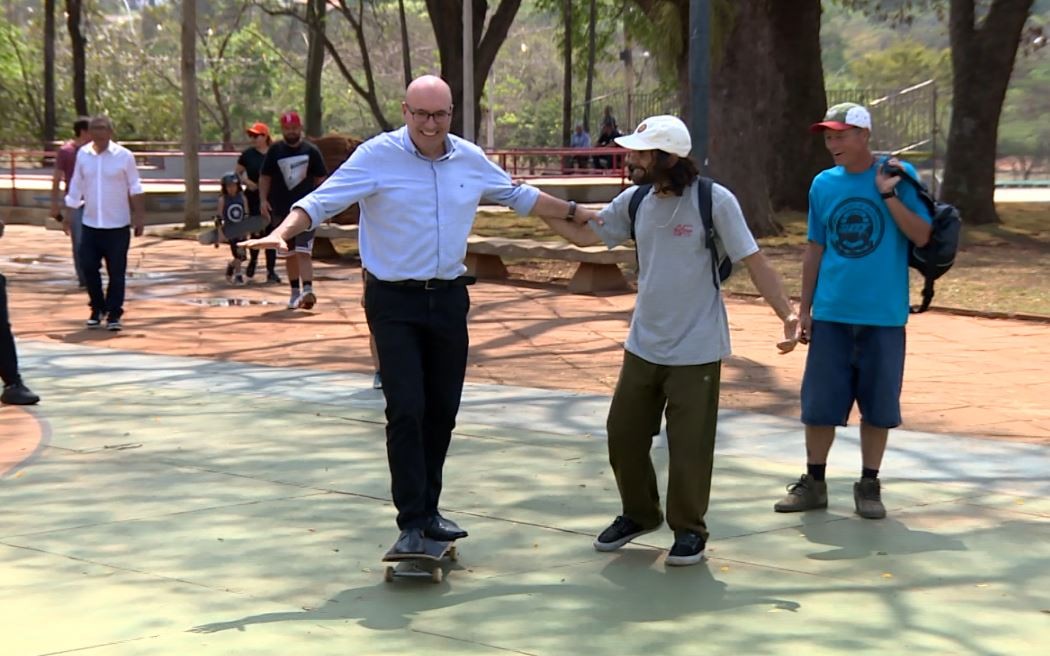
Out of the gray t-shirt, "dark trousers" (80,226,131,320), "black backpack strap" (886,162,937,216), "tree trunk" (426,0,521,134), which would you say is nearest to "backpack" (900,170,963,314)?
"black backpack strap" (886,162,937,216)

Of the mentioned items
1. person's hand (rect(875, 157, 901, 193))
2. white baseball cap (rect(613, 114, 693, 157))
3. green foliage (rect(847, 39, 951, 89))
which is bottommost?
person's hand (rect(875, 157, 901, 193))

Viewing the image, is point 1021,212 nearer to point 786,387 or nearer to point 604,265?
point 604,265

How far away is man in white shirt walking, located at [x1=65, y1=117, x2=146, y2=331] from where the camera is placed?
1300cm

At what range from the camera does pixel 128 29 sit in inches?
3275

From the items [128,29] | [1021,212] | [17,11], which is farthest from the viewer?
[17,11]

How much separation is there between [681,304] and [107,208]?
8.05 metres

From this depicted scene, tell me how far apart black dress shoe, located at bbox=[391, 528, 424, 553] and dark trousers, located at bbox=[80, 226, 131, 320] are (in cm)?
789

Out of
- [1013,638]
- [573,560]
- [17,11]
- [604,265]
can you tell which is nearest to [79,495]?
[573,560]

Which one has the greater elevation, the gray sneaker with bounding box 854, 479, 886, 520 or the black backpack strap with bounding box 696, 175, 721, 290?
the black backpack strap with bounding box 696, 175, 721, 290

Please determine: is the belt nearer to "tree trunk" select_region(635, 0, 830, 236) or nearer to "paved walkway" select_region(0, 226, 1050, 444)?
"paved walkway" select_region(0, 226, 1050, 444)

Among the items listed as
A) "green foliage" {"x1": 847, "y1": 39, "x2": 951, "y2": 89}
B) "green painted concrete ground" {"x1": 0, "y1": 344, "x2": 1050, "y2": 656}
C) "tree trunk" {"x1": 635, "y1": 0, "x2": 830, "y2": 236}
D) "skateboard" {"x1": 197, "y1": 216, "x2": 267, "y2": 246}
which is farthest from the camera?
"green foliage" {"x1": 847, "y1": 39, "x2": 951, "y2": 89}

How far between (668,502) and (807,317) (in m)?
1.27

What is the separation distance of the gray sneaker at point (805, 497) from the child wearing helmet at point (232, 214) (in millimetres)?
11202

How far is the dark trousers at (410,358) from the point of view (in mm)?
5906
